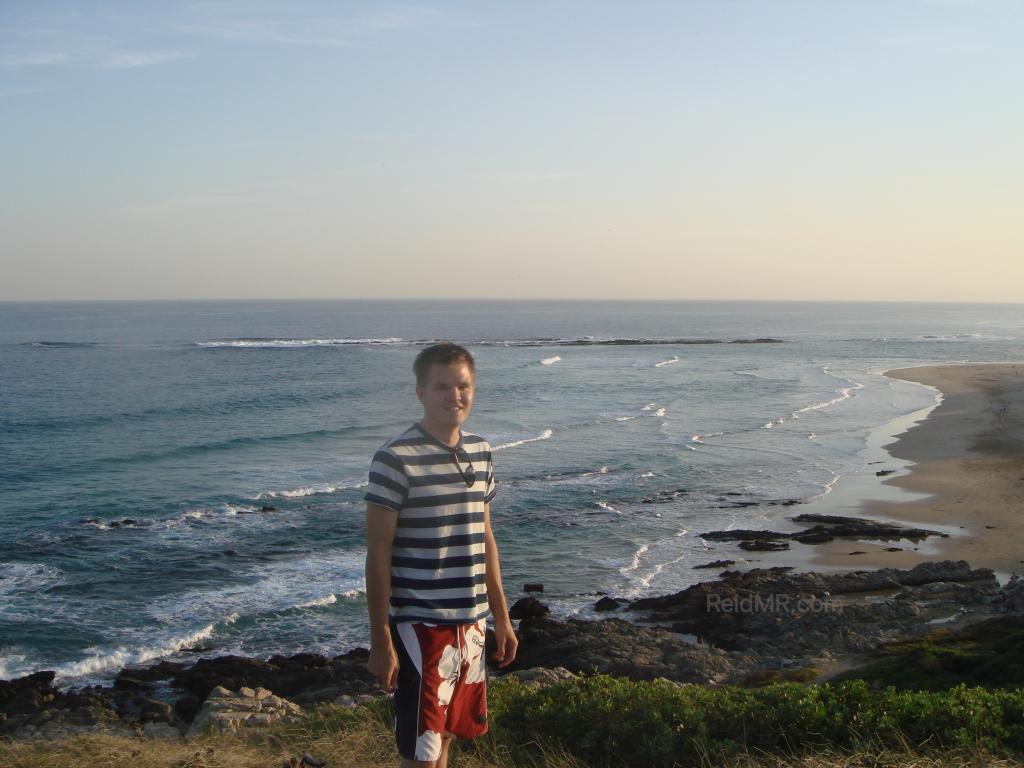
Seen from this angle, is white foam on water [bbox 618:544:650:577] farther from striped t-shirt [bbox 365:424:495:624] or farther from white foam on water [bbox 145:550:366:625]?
striped t-shirt [bbox 365:424:495:624]

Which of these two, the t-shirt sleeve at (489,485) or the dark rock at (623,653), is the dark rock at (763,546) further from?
the t-shirt sleeve at (489,485)

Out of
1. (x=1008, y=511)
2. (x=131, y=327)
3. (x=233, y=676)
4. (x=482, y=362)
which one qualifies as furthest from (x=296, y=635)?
(x=131, y=327)

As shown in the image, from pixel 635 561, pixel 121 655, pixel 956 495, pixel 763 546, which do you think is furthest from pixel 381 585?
pixel 956 495

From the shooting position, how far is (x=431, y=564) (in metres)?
3.94

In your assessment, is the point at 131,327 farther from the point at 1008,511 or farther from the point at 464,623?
the point at 464,623

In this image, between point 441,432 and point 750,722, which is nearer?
point 441,432

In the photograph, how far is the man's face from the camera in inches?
158

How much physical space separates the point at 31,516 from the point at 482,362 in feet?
161

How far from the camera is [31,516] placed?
2217 centimetres

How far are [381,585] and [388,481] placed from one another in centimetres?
46

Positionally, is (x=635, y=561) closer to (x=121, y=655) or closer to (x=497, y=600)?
(x=121, y=655)

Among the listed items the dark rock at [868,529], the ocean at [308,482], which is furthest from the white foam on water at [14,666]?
the dark rock at [868,529]

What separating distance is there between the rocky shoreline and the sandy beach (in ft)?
7.55

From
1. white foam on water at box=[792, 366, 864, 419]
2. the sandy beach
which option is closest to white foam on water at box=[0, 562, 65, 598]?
the sandy beach
